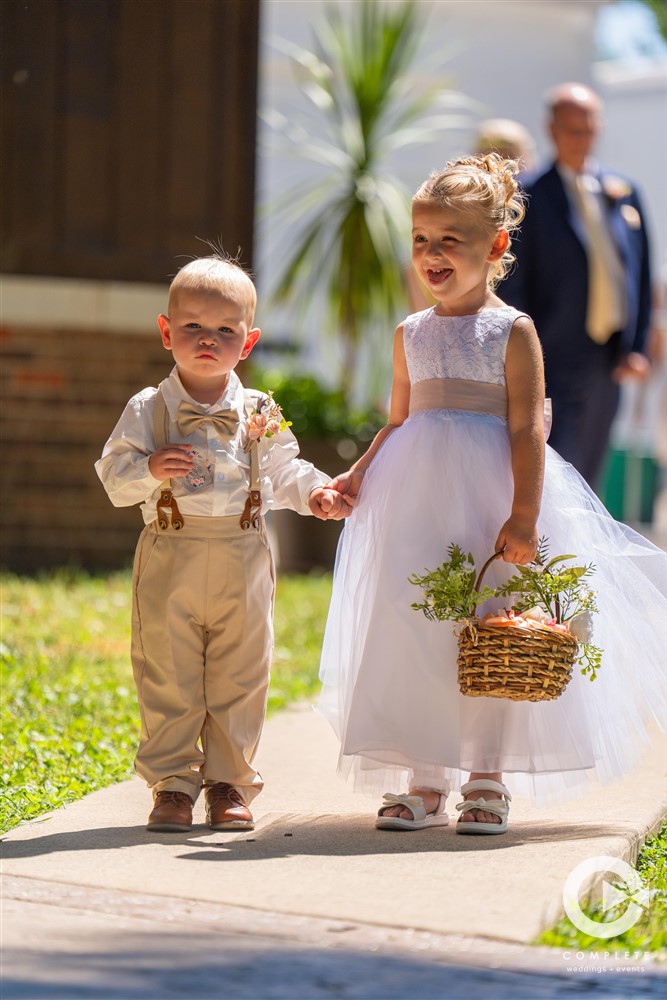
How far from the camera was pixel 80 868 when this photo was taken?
3.01 m

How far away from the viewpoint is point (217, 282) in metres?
3.42

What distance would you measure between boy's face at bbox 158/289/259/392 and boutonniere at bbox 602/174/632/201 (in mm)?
3030

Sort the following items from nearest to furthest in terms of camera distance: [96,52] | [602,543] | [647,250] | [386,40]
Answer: [602,543] < [647,250] < [96,52] < [386,40]

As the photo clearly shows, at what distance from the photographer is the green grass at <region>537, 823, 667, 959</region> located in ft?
8.70

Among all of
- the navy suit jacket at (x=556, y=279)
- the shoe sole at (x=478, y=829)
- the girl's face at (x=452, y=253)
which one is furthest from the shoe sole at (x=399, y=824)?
the navy suit jacket at (x=556, y=279)

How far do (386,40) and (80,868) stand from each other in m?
8.81

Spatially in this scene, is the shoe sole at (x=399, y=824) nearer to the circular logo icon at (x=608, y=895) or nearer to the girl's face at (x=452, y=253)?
the circular logo icon at (x=608, y=895)

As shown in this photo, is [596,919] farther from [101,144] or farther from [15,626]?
[101,144]

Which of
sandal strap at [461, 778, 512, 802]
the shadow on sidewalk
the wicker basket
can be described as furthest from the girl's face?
the shadow on sidewalk

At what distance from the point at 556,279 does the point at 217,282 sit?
272cm

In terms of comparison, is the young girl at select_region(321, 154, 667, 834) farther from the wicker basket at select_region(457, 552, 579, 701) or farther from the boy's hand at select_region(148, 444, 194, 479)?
the boy's hand at select_region(148, 444, 194, 479)

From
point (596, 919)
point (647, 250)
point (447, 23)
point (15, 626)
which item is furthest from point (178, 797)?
point (447, 23)

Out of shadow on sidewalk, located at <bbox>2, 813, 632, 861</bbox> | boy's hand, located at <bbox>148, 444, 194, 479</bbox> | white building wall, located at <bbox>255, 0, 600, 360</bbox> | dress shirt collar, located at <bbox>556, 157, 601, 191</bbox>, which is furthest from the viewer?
white building wall, located at <bbox>255, 0, 600, 360</bbox>

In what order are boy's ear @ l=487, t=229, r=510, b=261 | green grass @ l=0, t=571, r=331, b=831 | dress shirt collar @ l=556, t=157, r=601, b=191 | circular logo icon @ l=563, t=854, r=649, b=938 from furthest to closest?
1. dress shirt collar @ l=556, t=157, r=601, b=191
2. green grass @ l=0, t=571, r=331, b=831
3. boy's ear @ l=487, t=229, r=510, b=261
4. circular logo icon @ l=563, t=854, r=649, b=938
